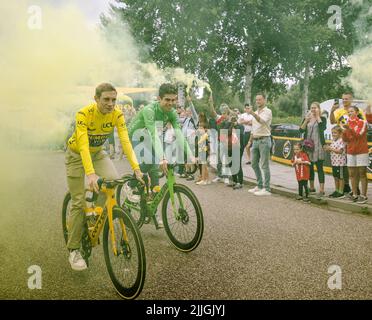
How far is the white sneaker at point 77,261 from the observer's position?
14.2ft

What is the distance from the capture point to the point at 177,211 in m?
5.14

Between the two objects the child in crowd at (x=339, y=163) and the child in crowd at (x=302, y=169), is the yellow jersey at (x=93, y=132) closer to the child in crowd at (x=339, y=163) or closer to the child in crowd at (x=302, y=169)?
the child in crowd at (x=302, y=169)

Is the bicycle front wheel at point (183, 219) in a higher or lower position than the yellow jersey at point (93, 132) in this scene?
lower

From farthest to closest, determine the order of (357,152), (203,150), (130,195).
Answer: (203,150)
(357,152)
(130,195)

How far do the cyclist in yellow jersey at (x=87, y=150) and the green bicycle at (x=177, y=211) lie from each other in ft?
1.82

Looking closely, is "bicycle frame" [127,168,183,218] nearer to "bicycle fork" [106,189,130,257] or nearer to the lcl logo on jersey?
the lcl logo on jersey

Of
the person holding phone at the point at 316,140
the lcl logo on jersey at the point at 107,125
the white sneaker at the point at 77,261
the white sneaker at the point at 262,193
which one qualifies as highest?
the lcl logo on jersey at the point at 107,125

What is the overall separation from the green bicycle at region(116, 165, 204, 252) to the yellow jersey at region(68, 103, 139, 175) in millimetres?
550

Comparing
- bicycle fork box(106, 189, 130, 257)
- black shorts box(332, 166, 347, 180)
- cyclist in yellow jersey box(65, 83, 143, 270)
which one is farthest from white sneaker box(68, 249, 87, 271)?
black shorts box(332, 166, 347, 180)

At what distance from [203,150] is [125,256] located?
737cm

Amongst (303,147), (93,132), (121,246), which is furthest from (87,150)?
(303,147)

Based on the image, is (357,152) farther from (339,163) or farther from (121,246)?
(121,246)

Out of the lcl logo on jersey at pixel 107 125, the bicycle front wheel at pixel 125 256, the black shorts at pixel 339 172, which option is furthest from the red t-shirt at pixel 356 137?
the bicycle front wheel at pixel 125 256
